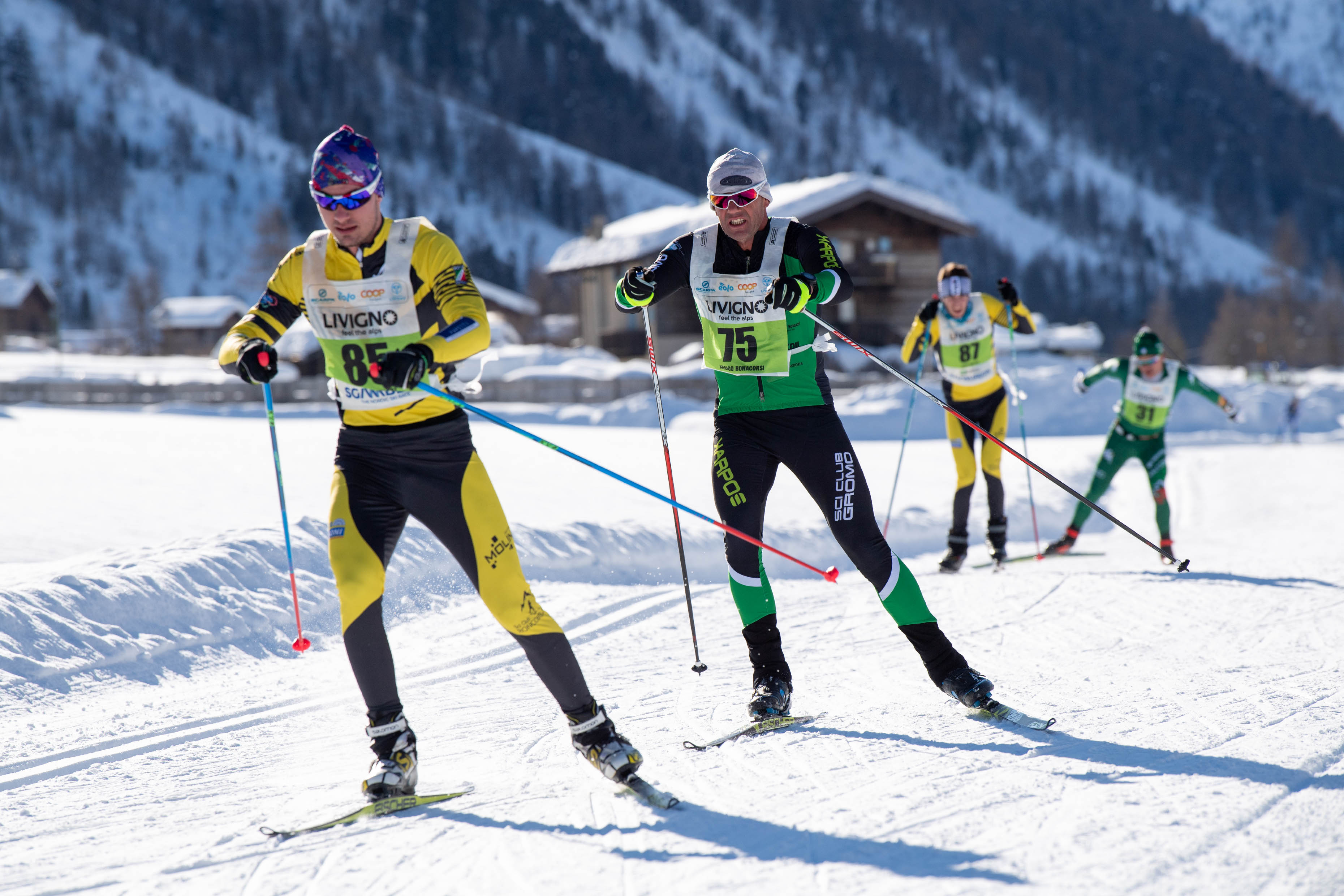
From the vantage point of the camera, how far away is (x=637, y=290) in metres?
4.04

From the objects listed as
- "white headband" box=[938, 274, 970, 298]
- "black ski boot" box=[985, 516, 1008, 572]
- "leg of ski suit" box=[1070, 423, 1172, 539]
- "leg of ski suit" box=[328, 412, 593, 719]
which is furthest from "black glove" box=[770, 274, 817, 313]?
"leg of ski suit" box=[1070, 423, 1172, 539]

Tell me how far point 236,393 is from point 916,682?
27.0 metres

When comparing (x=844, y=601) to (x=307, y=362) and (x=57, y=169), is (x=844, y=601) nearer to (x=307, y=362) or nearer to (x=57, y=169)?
(x=307, y=362)

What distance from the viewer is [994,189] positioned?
168m

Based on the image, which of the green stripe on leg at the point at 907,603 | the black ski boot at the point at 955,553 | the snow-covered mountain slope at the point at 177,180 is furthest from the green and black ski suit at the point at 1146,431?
the snow-covered mountain slope at the point at 177,180

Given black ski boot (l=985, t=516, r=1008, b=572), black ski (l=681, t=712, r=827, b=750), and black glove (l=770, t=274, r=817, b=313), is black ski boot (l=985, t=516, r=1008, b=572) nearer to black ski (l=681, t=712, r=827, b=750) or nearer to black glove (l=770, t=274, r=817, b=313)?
black ski (l=681, t=712, r=827, b=750)

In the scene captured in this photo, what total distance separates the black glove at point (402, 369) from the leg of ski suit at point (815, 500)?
4.43 feet

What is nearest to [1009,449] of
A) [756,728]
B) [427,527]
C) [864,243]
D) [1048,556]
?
[756,728]

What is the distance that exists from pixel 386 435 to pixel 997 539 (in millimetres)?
5865

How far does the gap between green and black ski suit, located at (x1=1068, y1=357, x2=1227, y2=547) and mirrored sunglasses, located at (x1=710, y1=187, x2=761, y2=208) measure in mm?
5199

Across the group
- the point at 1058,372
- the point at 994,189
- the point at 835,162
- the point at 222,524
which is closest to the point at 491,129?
the point at 835,162

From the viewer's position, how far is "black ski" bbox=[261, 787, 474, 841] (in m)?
3.16

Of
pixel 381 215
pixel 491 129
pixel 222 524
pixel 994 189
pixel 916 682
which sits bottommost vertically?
pixel 916 682

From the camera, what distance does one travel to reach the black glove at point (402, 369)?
297 cm
